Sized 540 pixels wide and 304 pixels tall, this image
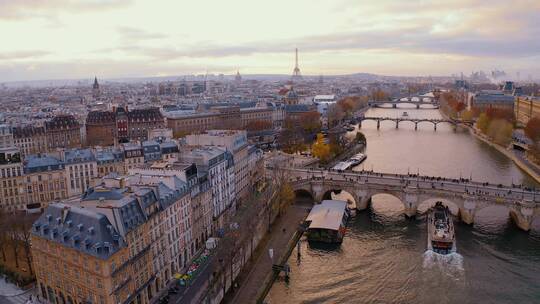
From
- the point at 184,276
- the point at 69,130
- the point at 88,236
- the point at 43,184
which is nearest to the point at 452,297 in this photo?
the point at 184,276

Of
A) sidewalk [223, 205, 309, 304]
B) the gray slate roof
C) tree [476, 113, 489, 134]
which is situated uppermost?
the gray slate roof

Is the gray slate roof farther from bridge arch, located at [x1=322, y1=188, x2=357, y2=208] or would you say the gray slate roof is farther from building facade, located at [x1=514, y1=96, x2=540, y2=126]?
building facade, located at [x1=514, y1=96, x2=540, y2=126]

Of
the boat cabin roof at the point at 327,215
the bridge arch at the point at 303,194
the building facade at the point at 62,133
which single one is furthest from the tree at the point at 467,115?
the building facade at the point at 62,133

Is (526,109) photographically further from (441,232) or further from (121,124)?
(121,124)

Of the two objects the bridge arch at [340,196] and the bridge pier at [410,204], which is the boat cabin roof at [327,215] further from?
the bridge pier at [410,204]

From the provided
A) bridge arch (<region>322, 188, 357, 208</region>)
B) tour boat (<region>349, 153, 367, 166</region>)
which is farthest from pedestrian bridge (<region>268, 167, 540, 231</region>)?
tour boat (<region>349, 153, 367, 166</region>)

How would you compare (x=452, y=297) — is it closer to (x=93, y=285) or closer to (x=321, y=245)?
(x=321, y=245)

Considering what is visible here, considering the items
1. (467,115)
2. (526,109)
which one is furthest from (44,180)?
(467,115)
